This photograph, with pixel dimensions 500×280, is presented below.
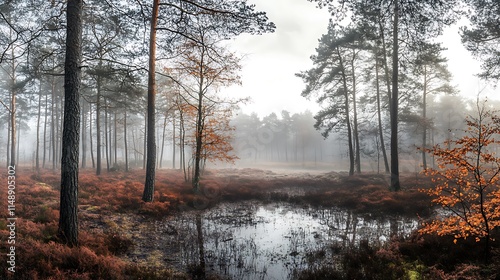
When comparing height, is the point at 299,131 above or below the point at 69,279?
above

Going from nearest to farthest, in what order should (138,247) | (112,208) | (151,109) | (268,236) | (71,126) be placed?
1. (71,126)
2. (138,247)
3. (268,236)
4. (112,208)
5. (151,109)

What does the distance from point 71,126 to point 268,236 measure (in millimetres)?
6909

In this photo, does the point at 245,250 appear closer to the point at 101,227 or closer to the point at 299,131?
the point at 101,227

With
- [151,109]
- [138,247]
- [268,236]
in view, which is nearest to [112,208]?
[138,247]

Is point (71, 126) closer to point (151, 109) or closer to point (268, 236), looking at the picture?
point (151, 109)

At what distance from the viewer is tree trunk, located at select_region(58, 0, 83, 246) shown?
19.2ft

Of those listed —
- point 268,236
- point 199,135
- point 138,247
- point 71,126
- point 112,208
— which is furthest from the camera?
point 199,135

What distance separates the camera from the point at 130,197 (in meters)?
11.8

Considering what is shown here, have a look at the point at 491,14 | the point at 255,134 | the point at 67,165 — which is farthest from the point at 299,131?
the point at 67,165

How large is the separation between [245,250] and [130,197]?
286 inches

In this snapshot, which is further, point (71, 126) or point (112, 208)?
point (112, 208)

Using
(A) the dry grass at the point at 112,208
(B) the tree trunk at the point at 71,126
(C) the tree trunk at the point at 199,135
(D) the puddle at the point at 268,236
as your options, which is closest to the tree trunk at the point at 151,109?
(A) the dry grass at the point at 112,208

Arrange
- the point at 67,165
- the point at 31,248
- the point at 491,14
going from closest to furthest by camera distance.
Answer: the point at 31,248 → the point at 67,165 → the point at 491,14

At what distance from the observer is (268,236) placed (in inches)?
344
